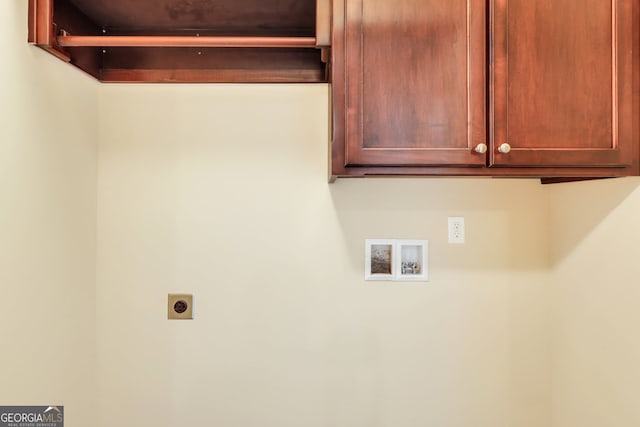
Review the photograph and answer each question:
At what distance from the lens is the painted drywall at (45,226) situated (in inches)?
44.5

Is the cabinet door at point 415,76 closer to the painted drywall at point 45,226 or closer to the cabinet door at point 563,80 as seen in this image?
the cabinet door at point 563,80

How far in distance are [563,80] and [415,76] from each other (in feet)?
1.45

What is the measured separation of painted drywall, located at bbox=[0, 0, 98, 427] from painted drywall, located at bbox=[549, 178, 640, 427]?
6.08ft

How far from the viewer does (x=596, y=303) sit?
135cm

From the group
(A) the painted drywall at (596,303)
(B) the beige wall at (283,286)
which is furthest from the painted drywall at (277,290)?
(A) the painted drywall at (596,303)

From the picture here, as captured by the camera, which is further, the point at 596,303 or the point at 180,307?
the point at 180,307

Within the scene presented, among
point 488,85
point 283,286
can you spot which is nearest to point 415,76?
point 488,85

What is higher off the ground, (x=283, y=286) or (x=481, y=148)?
(x=481, y=148)

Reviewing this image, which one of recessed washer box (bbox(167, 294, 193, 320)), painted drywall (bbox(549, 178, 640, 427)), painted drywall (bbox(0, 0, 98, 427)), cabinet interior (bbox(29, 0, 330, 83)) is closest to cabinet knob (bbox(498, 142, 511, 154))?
painted drywall (bbox(549, 178, 640, 427))

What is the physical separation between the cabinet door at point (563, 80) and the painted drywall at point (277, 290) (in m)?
0.48

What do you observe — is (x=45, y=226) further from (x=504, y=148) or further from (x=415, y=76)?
(x=504, y=148)

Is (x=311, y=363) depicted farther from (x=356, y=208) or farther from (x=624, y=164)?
(x=624, y=164)

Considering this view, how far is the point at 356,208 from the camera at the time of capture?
1.61 metres

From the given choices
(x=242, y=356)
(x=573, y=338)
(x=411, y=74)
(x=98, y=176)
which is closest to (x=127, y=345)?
(x=242, y=356)
